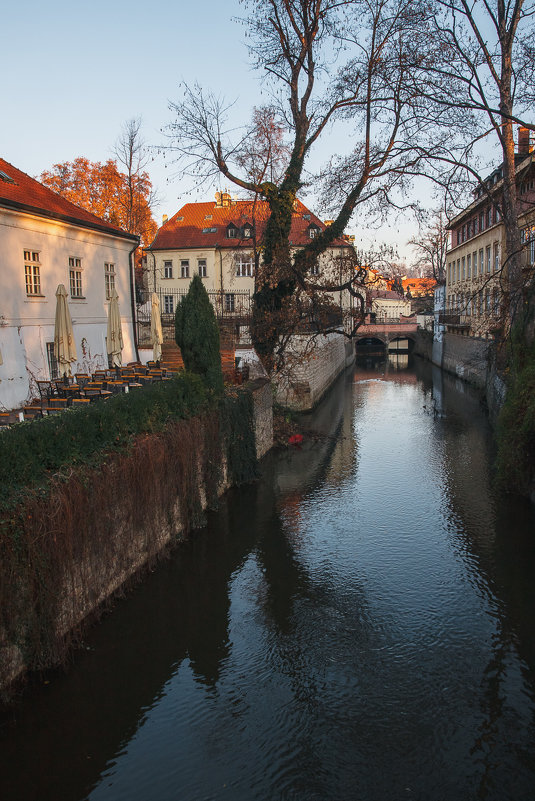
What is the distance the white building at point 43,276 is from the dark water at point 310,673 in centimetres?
725

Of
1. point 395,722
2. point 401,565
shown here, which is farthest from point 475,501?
point 395,722

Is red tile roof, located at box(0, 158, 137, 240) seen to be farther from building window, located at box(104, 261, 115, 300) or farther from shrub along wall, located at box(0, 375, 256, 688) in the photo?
shrub along wall, located at box(0, 375, 256, 688)

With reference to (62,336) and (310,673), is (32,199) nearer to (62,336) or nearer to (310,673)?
(62,336)

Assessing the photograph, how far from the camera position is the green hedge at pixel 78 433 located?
21.7 feet

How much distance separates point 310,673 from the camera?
23.2ft

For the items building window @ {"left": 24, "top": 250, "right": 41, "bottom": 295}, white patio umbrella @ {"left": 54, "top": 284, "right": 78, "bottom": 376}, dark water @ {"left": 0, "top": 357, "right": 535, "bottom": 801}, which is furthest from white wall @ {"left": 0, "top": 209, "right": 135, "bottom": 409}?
dark water @ {"left": 0, "top": 357, "right": 535, "bottom": 801}

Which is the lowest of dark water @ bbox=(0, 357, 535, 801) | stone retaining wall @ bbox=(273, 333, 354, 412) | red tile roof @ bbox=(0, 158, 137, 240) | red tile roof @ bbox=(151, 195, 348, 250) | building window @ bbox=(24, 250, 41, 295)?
dark water @ bbox=(0, 357, 535, 801)

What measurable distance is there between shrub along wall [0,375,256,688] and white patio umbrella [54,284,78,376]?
3563mm

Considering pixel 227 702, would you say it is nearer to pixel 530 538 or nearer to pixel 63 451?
pixel 63 451

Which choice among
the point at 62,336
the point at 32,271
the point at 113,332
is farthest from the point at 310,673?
the point at 32,271

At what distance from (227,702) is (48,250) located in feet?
46.2

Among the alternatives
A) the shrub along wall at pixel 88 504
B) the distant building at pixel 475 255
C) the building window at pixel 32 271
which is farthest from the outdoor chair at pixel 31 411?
the distant building at pixel 475 255

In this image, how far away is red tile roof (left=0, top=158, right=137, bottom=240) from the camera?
1527 cm

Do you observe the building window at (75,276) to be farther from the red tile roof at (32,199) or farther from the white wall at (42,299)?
the red tile roof at (32,199)
